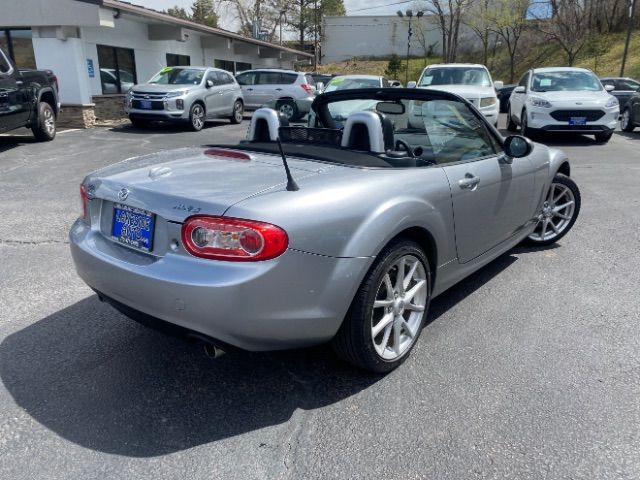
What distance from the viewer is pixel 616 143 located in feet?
42.2

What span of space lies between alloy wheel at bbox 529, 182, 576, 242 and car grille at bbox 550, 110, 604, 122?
25.6 feet

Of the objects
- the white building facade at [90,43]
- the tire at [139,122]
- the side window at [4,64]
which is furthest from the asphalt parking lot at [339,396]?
the white building facade at [90,43]

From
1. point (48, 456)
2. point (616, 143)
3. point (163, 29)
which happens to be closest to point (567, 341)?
point (48, 456)

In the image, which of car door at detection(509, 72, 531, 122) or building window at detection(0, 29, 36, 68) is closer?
car door at detection(509, 72, 531, 122)

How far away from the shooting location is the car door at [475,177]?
3.28 meters

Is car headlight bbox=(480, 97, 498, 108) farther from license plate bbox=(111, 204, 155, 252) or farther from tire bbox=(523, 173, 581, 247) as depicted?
license plate bbox=(111, 204, 155, 252)

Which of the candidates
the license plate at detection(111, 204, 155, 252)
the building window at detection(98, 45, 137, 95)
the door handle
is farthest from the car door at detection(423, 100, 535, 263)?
the building window at detection(98, 45, 137, 95)

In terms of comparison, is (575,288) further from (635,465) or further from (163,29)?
(163,29)

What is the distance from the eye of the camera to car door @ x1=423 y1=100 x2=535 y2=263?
328 centimetres

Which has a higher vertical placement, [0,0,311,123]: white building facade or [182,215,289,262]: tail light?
[0,0,311,123]: white building facade

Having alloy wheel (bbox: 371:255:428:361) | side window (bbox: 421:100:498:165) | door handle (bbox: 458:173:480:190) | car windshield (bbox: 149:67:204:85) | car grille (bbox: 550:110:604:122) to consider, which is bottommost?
alloy wheel (bbox: 371:255:428:361)

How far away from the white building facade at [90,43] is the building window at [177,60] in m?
0.08

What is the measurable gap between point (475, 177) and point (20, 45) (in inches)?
624

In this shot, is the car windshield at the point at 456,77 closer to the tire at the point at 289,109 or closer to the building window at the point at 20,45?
the tire at the point at 289,109
